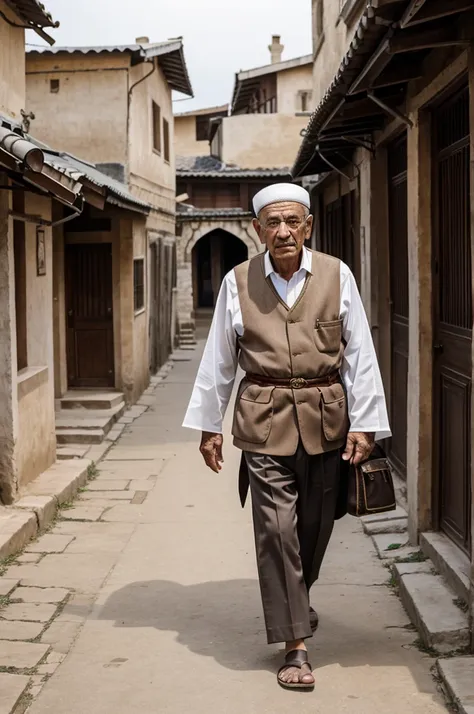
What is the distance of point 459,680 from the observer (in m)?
4.11

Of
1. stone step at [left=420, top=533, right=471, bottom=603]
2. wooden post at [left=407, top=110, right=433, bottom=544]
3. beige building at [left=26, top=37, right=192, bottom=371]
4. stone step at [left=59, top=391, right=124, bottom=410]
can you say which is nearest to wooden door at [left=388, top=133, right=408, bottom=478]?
wooden post at [left=407, top=110, right=433, bottom=544]

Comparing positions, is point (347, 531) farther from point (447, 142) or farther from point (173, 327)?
point (173, 327)

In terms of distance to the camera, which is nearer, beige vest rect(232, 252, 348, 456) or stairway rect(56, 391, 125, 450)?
beige vest rect(232, 252, 348, 456)

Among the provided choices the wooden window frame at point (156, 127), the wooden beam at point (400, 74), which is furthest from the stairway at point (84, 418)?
the wooden window frame at point (156, 127)

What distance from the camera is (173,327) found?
22578 millimetres

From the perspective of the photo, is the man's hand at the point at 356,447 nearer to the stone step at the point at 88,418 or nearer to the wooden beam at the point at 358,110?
the wooden beam at the point at 358,110

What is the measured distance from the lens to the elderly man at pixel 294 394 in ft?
14.6

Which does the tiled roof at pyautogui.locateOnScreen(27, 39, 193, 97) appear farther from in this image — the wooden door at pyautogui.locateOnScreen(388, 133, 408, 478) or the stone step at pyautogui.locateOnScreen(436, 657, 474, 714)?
the stone step at pyautogui.locateOnScreen(436, 657, 474, 714)

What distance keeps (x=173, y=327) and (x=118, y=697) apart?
18479 mm

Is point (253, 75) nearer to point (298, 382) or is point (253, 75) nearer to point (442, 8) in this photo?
point (442, 8)

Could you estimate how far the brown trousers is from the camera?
4.41m

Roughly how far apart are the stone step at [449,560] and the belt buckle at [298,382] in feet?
4.19

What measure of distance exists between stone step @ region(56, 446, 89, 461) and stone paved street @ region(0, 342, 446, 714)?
5.45 feet

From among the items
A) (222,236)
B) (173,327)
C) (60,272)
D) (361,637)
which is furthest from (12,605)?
(222,236)
